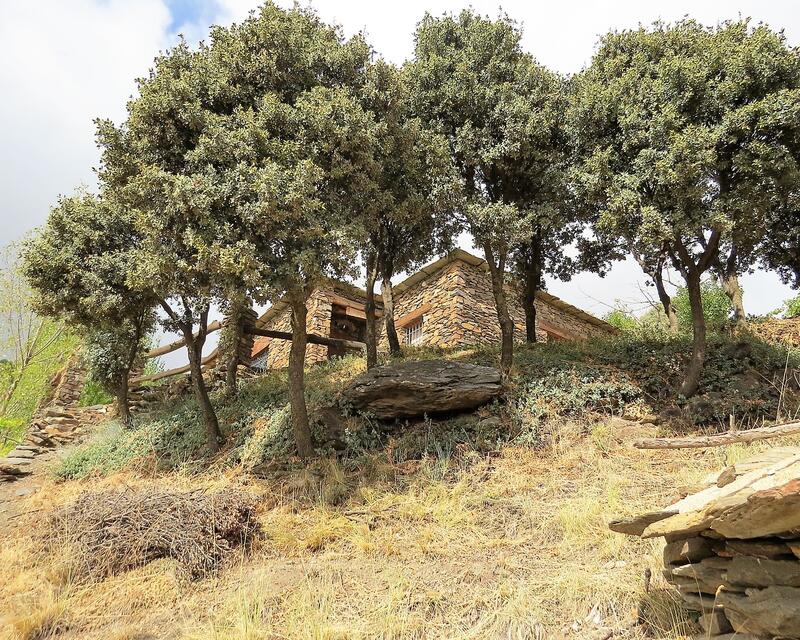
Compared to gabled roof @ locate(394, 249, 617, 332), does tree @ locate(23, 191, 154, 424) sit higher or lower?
lower

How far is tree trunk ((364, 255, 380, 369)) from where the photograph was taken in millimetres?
Answer: 12500

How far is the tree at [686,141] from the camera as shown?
369 inches

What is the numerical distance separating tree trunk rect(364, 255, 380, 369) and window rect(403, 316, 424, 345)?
469cm

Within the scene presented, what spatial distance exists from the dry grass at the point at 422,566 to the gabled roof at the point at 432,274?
785cm

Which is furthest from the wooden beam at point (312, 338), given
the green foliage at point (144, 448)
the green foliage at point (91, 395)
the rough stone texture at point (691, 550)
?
the rough stone texture at point (691, 550)

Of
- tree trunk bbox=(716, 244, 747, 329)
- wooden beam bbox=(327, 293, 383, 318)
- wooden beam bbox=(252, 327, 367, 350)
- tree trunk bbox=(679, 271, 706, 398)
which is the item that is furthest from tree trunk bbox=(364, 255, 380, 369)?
tree trunk bbox=(716, 244, 747, 329)

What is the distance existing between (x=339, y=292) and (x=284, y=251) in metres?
11.4

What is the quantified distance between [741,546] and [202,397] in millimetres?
10166

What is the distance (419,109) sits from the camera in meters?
12.2

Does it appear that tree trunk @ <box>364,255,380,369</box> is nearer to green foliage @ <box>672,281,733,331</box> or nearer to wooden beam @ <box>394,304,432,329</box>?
wooden beam @ <box>394,304,432,329</box>

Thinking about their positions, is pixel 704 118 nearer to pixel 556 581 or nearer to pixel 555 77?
pixel 555 77

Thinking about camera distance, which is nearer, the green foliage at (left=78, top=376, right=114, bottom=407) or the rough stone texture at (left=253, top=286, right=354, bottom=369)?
the green foliage at (left=78, top=376, right=114, bottom=407)

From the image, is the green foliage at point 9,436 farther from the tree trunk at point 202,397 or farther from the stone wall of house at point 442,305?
the stone wall of house at point 442,305

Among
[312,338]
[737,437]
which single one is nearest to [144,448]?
[312,338]
